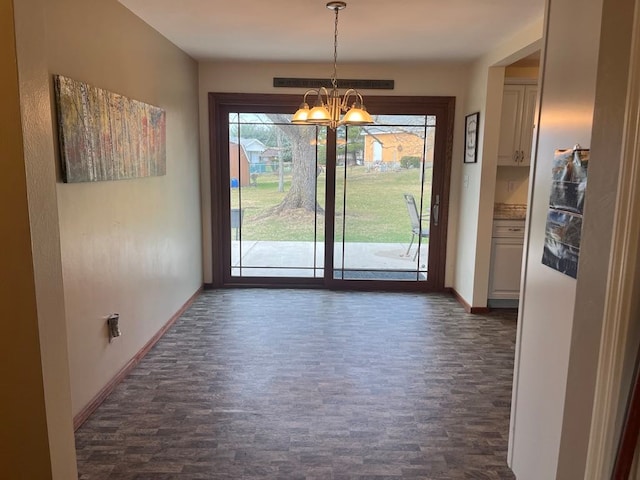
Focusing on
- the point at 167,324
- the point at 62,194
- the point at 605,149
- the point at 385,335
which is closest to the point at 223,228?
the point at 167,324

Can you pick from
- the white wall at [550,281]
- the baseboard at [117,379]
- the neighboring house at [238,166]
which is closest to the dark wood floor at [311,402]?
the baseboard at [117,379]

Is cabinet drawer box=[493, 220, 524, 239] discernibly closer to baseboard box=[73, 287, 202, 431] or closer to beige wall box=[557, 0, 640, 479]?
baseboard box=[73, 287, 202, 431]

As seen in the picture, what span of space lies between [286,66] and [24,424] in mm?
4420

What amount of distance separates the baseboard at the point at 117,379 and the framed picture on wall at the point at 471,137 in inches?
130

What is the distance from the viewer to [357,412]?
2812 mm

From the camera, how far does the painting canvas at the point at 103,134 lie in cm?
245

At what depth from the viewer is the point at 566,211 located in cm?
172

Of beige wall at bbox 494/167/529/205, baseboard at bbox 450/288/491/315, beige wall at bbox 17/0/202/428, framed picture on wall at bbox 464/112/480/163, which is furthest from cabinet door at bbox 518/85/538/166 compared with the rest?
beige wall at bbox 17/0/202/428

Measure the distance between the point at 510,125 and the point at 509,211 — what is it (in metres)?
0.90

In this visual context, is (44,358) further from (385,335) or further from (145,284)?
(385,335)

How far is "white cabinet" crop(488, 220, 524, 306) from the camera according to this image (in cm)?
473

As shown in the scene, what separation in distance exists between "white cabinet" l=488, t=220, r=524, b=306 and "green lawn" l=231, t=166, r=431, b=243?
3.19 feet

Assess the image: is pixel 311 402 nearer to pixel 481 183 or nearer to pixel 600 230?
pixel 600 230

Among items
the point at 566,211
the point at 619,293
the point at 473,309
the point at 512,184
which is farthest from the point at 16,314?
the point at 512,184
